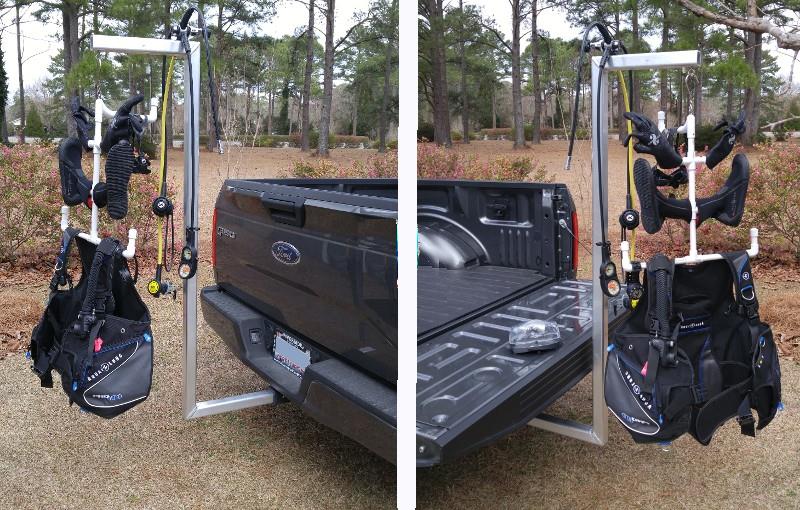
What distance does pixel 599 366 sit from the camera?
2.67 metres

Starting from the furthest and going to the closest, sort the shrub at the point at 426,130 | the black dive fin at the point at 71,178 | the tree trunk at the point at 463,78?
the shrub at the point at 426,130
the tree trunk at the point at 463,78
the black dive fin at the point at 71,178

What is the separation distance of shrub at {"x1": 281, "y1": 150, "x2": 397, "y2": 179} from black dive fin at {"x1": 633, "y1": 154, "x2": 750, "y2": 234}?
11.2 feet

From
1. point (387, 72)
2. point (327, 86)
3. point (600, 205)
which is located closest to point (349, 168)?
point (327, 86)

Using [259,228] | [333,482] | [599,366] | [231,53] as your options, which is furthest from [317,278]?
[231,53]

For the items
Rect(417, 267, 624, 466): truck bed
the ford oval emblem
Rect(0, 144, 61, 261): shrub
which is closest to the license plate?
the ford oval emblem

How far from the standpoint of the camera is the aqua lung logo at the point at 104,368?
2.62 metres

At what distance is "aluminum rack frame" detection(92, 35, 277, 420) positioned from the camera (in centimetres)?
264

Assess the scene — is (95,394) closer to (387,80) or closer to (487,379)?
(487,379)

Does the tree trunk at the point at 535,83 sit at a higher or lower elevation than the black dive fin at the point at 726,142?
higher

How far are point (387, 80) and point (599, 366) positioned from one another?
5.30 feet

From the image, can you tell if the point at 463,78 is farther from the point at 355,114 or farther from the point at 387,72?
the point at 387,72

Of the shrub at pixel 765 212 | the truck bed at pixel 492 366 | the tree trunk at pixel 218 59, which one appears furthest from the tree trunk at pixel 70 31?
the truck bed at pixel 492 366

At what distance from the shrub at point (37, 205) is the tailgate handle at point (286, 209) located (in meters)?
4.08

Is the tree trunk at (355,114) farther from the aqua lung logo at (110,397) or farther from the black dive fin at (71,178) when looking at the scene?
the aqua lung logo at (110,397)
